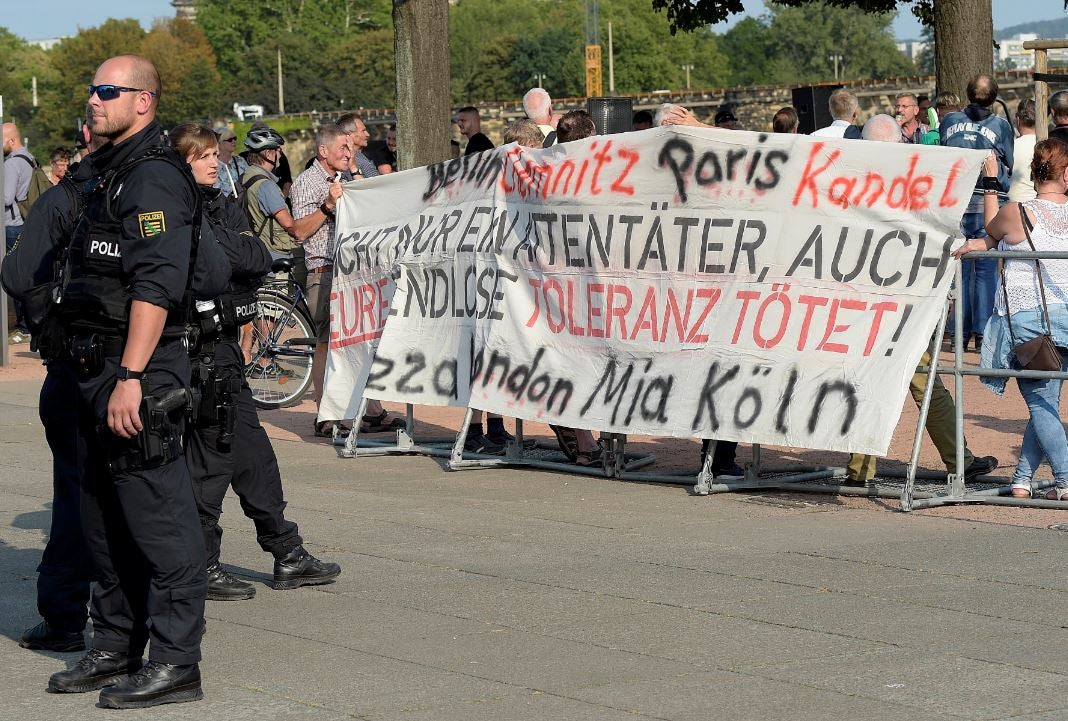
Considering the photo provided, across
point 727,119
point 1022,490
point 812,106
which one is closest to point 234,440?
point 1022,490

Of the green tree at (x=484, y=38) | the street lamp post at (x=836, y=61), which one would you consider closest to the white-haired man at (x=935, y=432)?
the green tree at (x=484, y=38)

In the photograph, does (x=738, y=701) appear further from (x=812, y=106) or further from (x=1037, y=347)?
(x=812, y=106)

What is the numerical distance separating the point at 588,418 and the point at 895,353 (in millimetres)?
1864

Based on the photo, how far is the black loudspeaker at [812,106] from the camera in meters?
20.2

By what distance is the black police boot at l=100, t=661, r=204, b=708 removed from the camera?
498 cm

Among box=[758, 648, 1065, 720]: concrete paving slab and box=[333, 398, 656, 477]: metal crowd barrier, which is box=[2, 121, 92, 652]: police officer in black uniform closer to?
box=[758, 648, 1065, 720]: concrete paving slab

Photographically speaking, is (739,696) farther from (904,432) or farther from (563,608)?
(904,432)

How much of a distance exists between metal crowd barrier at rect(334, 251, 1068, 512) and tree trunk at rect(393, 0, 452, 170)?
4.93 meters

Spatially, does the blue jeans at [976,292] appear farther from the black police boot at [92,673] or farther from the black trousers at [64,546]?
the black police boot at [92,673]

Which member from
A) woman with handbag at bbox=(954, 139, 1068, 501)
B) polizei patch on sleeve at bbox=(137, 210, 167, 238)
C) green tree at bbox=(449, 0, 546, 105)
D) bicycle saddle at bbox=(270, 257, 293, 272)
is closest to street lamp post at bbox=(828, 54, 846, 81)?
green tree at bbox=(449, 0, 546, 105)

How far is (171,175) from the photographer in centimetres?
499

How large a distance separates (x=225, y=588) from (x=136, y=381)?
1825 millimetres

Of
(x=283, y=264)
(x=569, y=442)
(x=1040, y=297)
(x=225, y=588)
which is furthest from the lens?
(x=283, y=264)

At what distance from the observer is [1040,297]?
7980mm
